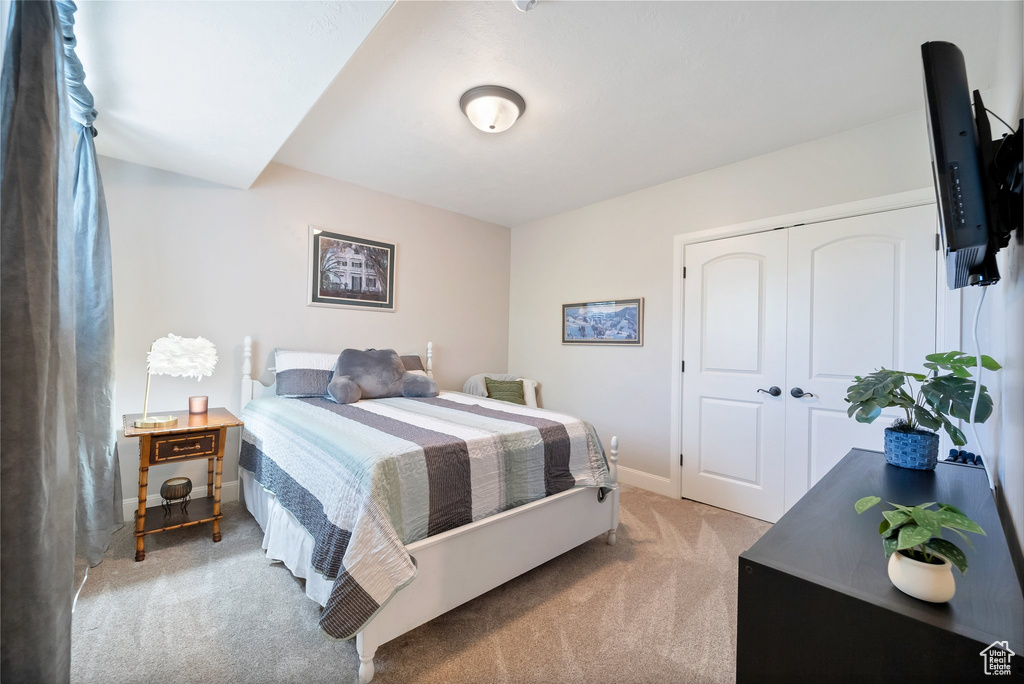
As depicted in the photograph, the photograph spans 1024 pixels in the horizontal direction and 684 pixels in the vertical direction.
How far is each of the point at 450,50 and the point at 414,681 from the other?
251 centimetres

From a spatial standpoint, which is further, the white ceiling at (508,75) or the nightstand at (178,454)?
the nightstand at (178,454)

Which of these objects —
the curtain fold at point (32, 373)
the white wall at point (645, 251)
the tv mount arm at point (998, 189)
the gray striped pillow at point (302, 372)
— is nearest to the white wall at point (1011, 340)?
the tv mount arm at point (998, 189)

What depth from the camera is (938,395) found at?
132 centimetres

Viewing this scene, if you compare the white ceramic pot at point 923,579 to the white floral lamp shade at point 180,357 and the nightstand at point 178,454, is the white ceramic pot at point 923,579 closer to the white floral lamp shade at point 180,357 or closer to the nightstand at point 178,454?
the nightstand at point 178,454

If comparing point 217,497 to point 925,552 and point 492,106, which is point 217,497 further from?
point 925,552

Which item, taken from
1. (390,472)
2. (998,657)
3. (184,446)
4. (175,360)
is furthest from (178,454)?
(998,657)

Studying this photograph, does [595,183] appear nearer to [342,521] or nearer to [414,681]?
[342,521]

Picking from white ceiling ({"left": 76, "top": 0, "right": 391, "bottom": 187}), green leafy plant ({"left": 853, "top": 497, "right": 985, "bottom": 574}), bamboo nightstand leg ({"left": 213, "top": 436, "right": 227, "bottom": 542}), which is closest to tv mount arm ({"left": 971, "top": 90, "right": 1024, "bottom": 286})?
green leafy plant ({"left": 853, "top": 497, "right": 985, "bottom": 574})

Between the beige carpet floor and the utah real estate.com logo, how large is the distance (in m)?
1.14

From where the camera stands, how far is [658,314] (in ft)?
11.0

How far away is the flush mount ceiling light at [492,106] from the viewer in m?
2.14

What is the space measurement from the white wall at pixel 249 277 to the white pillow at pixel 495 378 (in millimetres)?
193

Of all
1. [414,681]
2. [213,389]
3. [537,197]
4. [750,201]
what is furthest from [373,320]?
[750,201]

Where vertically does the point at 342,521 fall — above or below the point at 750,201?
below
